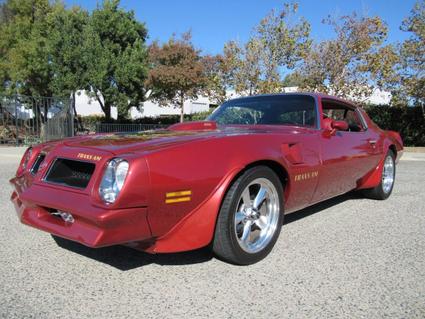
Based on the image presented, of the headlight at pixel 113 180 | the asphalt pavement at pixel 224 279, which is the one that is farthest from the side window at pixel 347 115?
the headlight at pixel 113 180

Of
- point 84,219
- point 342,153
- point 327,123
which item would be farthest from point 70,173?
point 342,153

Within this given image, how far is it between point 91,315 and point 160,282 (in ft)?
1.90

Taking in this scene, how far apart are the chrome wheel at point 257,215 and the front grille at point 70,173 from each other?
3.60 feet

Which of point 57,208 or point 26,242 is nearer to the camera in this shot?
point 57,208

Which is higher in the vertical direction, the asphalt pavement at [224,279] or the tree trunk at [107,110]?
the tree trunk at [107,110]

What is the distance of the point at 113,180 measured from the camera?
8.64 feet

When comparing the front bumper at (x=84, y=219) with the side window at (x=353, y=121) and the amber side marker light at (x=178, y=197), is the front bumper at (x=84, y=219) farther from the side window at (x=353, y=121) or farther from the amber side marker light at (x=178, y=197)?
the side window at (x=353, y=121)

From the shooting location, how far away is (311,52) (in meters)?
17.2

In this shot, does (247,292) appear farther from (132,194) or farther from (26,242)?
(26,242)

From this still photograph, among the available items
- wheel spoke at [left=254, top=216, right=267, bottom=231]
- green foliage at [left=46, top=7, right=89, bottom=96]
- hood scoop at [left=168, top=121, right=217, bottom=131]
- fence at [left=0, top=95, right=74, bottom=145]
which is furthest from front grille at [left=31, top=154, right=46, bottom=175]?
green foliage at [left=46, top=7, right=89, bottom=96]

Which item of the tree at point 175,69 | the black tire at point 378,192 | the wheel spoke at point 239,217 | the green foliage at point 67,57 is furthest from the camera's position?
the tree at point 175,69

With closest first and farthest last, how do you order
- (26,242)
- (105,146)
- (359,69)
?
(105,146) < (26,242) < (359,69)

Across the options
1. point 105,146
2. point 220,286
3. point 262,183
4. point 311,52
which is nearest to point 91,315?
point 220,286

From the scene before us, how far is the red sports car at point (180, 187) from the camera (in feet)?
8.52
